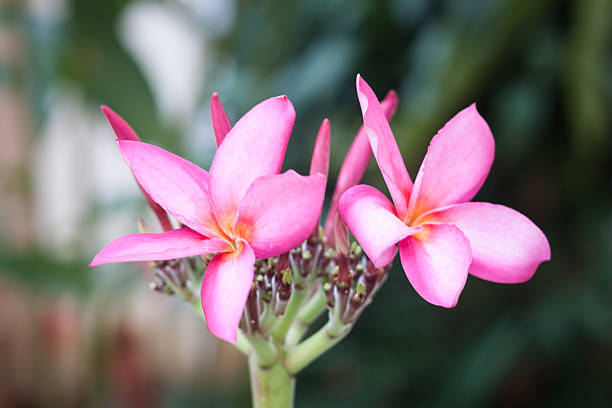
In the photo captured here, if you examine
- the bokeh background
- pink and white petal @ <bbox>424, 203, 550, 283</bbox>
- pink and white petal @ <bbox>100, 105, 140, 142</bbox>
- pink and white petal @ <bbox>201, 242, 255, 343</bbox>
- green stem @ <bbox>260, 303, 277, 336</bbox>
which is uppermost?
pink and white petal @ <bbox>100, 105, 140, 142</bbox>

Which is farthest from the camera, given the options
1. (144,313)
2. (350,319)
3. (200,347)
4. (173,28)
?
(144,313)

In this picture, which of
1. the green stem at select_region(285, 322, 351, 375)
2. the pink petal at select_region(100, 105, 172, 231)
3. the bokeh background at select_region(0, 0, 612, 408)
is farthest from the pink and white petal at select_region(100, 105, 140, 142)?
the bokeh background at select_region(0, 0, 612, 408)

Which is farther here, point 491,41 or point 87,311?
point 87,311

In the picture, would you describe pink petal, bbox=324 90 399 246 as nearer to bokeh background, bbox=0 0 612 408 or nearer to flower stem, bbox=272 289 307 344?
flower stem, bbox=272 289 307 344

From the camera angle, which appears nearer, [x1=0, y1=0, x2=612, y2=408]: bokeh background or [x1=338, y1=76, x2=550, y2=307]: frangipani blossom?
[x1=338, y1=76, x2=550, y2=307]: frangipani blossom

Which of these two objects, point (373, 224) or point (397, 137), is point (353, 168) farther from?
point (397, 137)

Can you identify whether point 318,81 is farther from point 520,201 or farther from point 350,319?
point 350,319

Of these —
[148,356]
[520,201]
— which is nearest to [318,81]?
[520,201]
